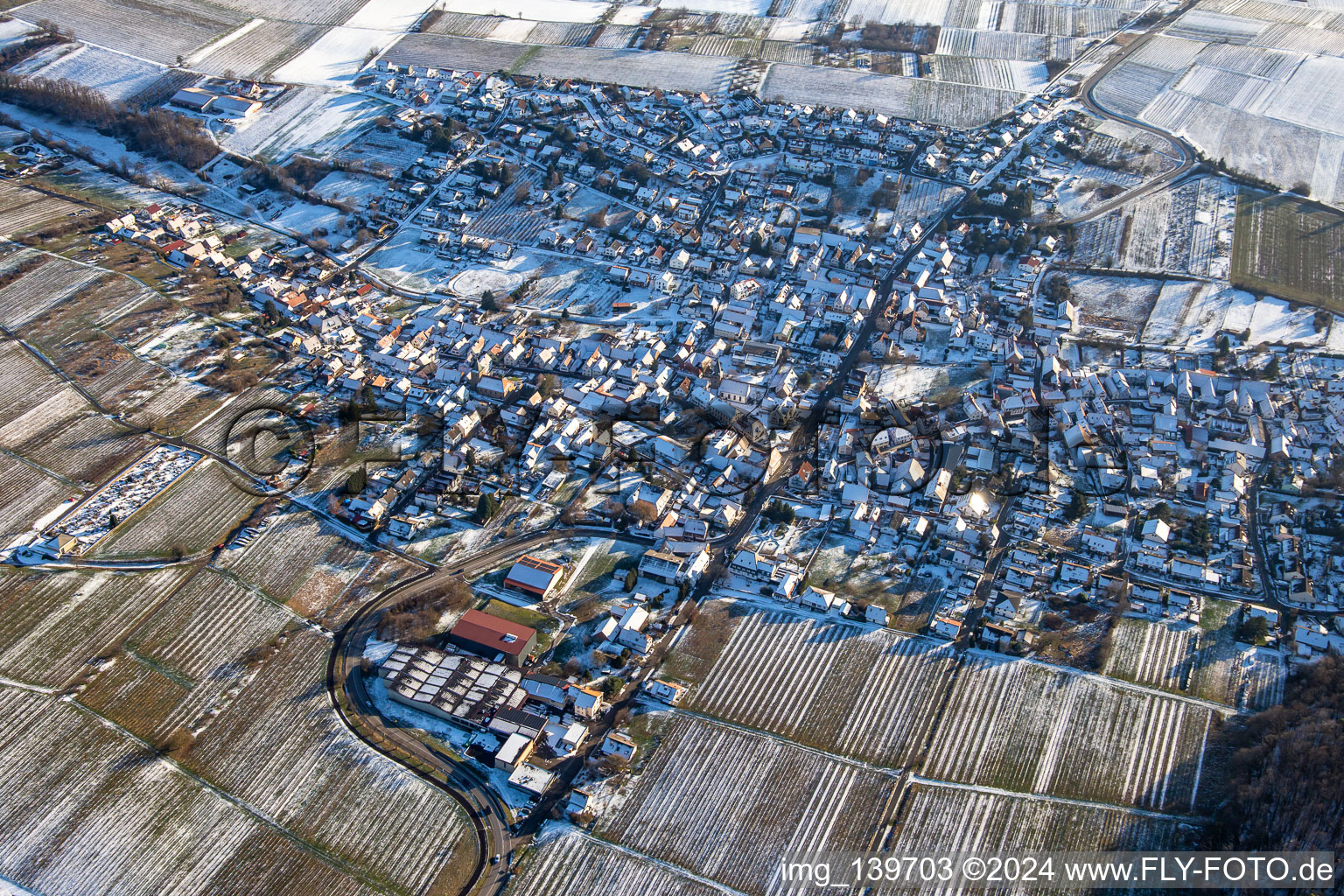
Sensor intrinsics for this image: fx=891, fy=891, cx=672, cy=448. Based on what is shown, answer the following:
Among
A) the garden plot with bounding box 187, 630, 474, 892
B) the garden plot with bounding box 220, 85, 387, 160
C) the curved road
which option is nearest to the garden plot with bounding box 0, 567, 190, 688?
the garden plot with bounding box 187, 630, 474, 892

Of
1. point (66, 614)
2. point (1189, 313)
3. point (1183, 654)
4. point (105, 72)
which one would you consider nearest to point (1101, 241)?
point (1189, 313)

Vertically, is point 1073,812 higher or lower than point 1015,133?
lower

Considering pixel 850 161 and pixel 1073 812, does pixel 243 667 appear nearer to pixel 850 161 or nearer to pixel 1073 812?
pixel 1073 812

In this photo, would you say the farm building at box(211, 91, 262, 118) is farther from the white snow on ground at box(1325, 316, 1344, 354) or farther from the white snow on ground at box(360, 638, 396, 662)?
the white snow on ground at box(1325, 316, 1344, 354)

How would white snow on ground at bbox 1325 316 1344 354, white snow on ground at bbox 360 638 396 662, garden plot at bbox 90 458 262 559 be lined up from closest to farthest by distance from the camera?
1. white snow on ground at bbox 360 638 396 662
2. garden plot at bbox 90 458 262 559
3. white snow on ground at bbox 1325 316 1344 354

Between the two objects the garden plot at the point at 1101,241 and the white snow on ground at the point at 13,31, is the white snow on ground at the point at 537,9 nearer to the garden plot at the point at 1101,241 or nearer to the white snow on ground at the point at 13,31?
the white snow on ground at the point at 13,31

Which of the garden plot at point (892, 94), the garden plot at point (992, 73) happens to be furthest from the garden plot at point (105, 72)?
the garden plot at point (992, 73)

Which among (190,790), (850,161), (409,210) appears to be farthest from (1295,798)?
(409,210)
